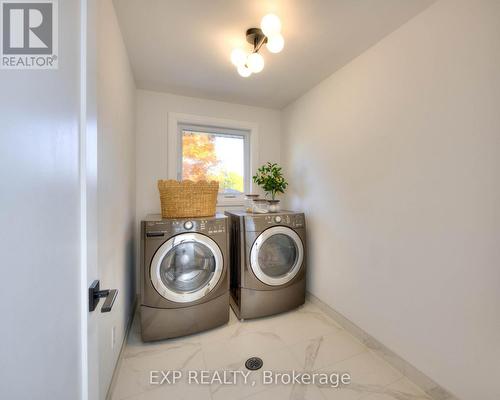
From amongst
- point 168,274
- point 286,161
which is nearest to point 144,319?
point 168,274

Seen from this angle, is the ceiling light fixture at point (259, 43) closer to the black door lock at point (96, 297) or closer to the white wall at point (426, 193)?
the white wall at point (426, 193)

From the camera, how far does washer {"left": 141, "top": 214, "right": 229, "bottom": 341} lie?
1.66 metres

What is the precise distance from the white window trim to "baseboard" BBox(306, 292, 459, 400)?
1.62 metres

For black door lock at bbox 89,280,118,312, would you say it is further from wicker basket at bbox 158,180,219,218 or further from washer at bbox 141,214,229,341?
wicker basket at bbox 158,180,219,218

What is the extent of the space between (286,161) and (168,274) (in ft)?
6.14

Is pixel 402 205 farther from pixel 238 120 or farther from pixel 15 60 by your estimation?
pixel 238 120

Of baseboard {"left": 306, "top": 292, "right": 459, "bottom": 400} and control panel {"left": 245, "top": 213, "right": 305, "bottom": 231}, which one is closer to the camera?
baseboard {"left": 306, "top": 292, "right": 459, "bottom": 400}

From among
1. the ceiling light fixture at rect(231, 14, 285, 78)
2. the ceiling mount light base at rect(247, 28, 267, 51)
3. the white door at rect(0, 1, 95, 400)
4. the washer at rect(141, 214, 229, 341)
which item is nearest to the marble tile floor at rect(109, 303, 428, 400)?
the washer at rect(141, 214, 229, 341)

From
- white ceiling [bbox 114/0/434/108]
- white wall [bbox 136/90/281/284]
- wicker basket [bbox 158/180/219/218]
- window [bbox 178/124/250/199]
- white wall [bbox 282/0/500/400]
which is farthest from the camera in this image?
window [bbox 178/124/250/199]

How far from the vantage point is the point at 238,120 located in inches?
106

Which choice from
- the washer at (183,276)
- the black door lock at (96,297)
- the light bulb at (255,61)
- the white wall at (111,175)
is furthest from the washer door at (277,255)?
the black door lock at (96,297)

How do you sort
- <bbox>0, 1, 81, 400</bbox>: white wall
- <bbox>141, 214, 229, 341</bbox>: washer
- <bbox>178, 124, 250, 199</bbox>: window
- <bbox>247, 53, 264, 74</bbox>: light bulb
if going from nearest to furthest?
A: <bbox>0, 1, 81, 400</bbox>: white wall → <bbox>247, 53, 264, 74</bbox>: light bulb → <bbox>141, 214, 229, 341</bbox>: washer → <bbox>178, 124, 250, 199</bbox>: window

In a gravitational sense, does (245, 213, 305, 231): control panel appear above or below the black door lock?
above

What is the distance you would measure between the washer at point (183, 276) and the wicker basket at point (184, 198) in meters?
0.12
